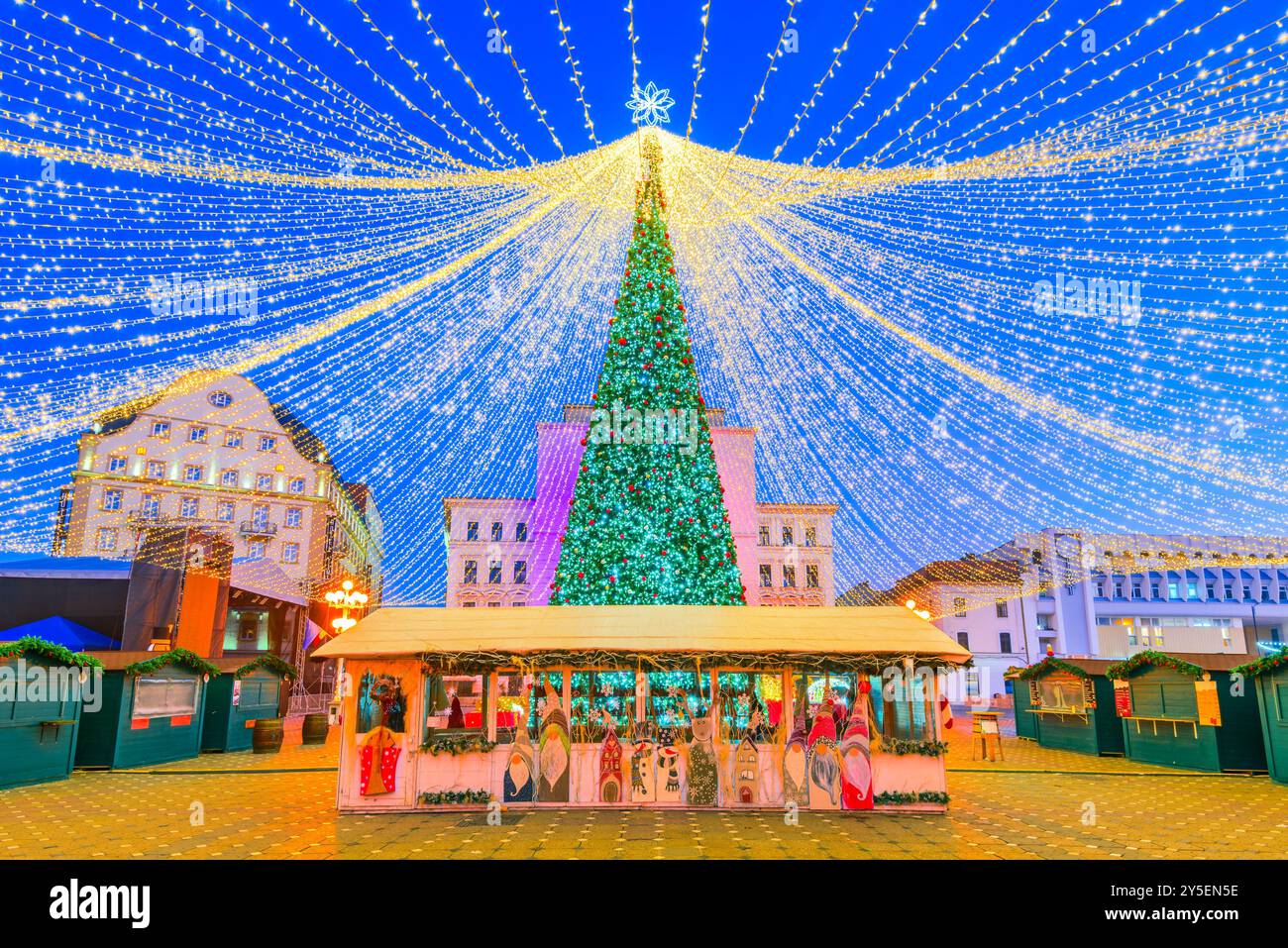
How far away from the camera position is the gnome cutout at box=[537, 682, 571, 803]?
11508 mm

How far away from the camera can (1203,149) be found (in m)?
7.89

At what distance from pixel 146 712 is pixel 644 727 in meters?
12.0

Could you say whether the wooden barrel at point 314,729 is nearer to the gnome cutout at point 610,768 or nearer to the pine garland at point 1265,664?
the gnome cutout at point 610,768

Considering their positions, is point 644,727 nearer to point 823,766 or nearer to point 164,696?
point 823,766

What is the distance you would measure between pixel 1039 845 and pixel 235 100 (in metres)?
12.0

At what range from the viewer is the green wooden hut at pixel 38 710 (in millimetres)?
13039

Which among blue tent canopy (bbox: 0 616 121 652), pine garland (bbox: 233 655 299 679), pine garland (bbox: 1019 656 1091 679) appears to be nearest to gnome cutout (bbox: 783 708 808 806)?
pine garland (bbox: 1019 656 1091 679)

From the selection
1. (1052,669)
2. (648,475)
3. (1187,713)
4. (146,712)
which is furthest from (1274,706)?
(146,712)

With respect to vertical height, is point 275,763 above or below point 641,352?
below

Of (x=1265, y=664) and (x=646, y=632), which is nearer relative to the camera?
(x=646, y=632)

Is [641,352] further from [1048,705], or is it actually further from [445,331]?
[1048,705]

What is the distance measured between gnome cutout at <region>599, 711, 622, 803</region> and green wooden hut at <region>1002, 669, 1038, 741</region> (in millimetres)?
16165

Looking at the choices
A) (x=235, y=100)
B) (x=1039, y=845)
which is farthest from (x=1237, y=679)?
(x=235, y=100)

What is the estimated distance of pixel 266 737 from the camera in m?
18.8
